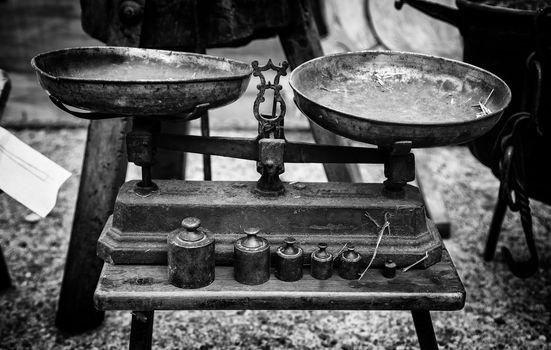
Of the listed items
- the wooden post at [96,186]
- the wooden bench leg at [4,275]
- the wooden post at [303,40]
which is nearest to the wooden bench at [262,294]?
the wooden post at [96,186]

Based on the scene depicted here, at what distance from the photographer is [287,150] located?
73.6 inches

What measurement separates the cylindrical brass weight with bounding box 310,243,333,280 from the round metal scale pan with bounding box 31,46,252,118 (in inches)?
21.9

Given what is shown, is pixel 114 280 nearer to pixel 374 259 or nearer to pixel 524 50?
pixel 374 259

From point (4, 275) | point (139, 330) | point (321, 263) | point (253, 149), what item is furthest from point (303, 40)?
point (4, 275)

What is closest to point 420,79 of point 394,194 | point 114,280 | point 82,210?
point 394,194

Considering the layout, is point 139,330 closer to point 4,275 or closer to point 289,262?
point 289,262

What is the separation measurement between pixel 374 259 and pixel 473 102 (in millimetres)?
613

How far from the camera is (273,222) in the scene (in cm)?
185

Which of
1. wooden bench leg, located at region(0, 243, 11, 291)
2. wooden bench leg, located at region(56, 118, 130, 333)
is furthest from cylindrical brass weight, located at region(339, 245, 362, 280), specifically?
wooden bench leg, located at region(0, 243, 11, 291)

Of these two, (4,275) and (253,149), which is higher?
(253,149)

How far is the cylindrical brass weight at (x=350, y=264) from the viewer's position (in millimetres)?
1783

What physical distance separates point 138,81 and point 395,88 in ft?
2.95

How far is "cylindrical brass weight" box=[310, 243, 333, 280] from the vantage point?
1779 millimetres

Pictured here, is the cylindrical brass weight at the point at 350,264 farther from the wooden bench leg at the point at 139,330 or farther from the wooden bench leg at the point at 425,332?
the wooden bench leg at the point at 139,330
